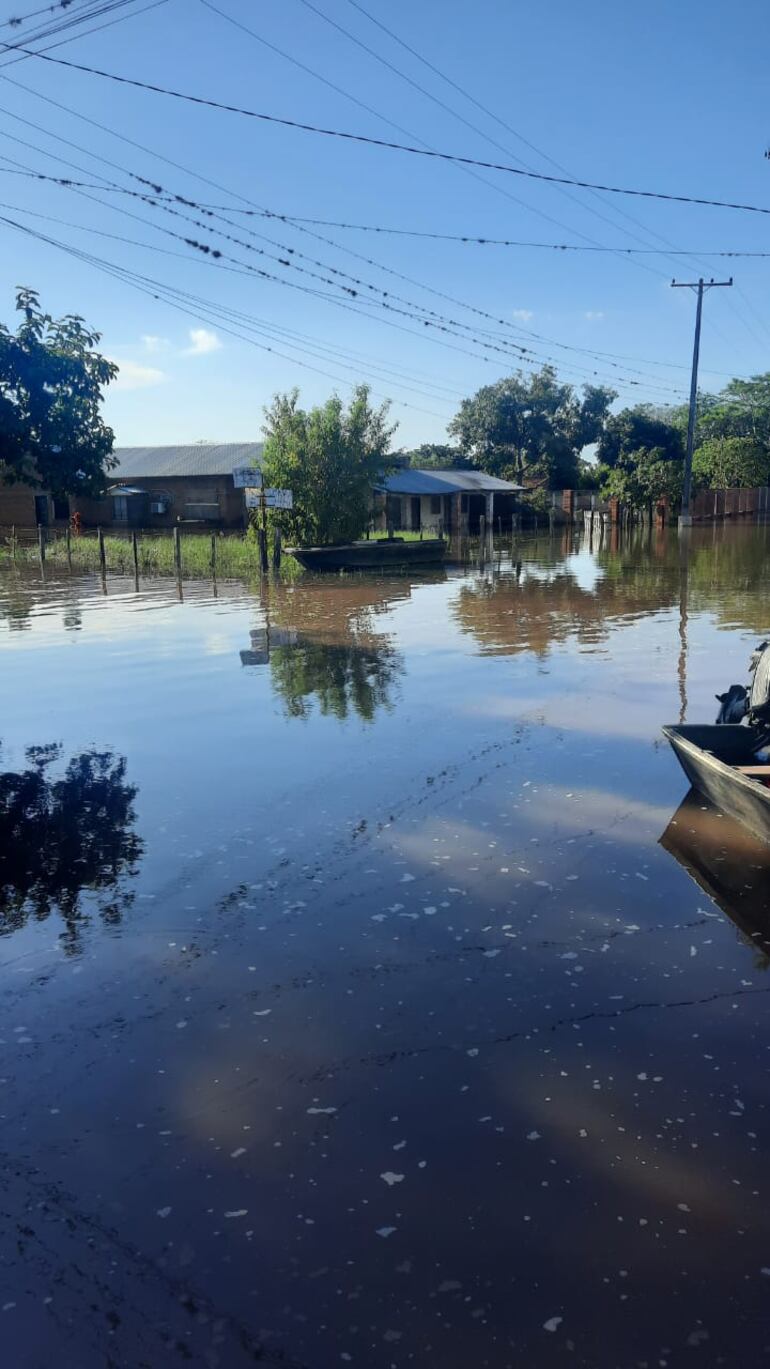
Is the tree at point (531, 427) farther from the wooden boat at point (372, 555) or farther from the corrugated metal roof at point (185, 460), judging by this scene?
the wooden boat at point (372, 555)

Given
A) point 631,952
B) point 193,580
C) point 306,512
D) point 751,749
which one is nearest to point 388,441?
point 306,512

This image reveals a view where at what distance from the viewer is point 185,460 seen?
51.0 m

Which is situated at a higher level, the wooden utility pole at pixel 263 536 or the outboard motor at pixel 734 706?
the wooden utility pole at pixel 263 536

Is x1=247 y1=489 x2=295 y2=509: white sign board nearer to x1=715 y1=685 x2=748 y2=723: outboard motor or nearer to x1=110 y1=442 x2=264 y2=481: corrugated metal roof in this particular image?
x1=110 y1=442 x2=264 y2=481: corrugated metal roof

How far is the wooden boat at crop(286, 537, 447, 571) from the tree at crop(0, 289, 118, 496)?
21.0 metres

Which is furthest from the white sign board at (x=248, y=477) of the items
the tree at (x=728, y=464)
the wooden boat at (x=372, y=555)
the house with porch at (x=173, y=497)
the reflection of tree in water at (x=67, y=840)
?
the tree at (x=728, y=464)

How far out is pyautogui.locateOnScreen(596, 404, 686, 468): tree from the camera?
7238cm

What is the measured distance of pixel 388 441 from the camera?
1336 inches

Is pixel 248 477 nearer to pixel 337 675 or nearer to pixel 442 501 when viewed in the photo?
pixel 337 675

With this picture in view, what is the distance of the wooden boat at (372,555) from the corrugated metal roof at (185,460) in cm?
1551

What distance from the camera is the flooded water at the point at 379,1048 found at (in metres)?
3.36

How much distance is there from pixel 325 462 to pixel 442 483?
20.9 metres

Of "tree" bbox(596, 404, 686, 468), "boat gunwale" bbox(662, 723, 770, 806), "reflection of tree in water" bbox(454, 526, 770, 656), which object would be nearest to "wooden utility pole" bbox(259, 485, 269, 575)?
"reflection of tree in water" bbox(454, 526, 770, 656)

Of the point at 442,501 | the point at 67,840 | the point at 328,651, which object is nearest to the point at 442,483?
the point at 442,501
